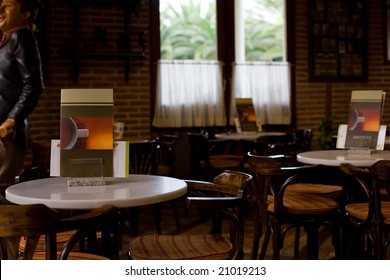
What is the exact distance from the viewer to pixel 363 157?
10.4ft

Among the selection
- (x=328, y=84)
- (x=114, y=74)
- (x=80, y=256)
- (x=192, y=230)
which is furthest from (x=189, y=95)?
(x=80, y=256)

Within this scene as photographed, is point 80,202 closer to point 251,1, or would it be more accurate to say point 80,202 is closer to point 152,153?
point 152,153

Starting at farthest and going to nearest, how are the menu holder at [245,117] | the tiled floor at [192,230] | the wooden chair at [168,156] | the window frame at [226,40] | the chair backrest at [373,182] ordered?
1. the window frame at [226,40]
2. the menu holder at [245,117]
3. the wooden chair at [168,156]
4. the tiled floor at [192,230]
5. the chair backrest at [373,182]

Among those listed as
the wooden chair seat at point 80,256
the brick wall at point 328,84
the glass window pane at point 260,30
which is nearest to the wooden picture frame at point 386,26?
the brick wall at point 328,84

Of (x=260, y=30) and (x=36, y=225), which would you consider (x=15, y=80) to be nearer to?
(x=36, y=225)

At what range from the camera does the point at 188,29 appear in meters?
6.18

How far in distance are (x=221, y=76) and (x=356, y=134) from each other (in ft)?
10.4

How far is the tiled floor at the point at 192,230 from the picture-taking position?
3.76 meters

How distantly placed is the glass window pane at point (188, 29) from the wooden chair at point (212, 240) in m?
3.81

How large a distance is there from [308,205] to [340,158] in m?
0.32

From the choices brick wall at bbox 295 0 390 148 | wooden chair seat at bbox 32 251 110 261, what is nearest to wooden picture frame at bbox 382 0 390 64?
brick wall at bbox 295 0 390 148

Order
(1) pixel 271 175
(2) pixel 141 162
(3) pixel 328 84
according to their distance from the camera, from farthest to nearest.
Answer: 1. (3) pixel 328 84
2. (2) pixel 141 162
3. (1) pixel 271 175

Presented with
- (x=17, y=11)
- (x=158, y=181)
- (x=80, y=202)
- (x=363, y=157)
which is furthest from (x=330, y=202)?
(x=17, y=11)

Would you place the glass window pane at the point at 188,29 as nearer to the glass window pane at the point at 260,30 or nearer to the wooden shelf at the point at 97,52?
the glass window pane at the point at 260,30
